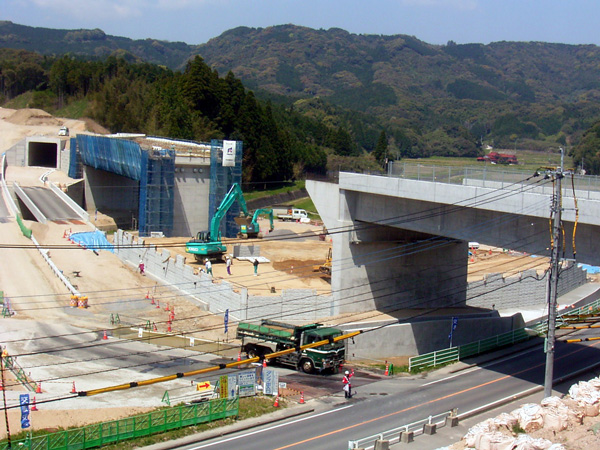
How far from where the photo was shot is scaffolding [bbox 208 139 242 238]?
66.7 m

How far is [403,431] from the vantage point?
24469mm

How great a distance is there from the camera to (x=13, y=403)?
27.0 m

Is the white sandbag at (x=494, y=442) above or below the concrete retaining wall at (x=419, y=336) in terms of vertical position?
above

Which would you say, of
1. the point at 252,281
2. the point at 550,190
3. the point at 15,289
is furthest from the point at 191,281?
the point at 550,190

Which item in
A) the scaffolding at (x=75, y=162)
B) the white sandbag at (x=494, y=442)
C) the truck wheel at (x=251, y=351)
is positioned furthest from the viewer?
the scaffolding at (x=75, y=162)

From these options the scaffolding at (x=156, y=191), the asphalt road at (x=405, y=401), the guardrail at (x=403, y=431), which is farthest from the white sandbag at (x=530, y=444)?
the scaffolding at (x=156, y=191)

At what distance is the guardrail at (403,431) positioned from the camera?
23.2 m

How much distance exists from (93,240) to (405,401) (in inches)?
1497

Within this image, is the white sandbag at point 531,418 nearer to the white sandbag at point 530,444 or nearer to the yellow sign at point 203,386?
the white sandbag at point 530,444

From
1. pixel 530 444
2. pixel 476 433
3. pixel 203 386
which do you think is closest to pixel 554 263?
pixel 476 433

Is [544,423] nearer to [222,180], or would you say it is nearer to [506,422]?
[506,422]

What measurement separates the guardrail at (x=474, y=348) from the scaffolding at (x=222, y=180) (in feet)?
105

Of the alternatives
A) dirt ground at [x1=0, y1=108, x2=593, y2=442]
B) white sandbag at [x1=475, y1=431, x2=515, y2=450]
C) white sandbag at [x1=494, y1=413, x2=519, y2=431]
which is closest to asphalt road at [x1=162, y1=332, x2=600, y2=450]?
white sandbag at [x1=494, y1=413, x2=519, y2=431]

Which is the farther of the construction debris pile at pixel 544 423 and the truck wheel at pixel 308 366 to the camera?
the truck wheel at pixel 308 366
